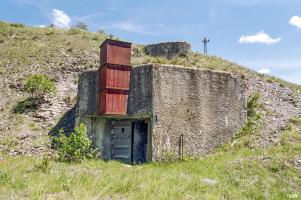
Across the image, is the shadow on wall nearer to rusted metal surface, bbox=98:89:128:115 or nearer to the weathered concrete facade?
the weathered concrete facade

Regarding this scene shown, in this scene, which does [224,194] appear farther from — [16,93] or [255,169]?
[16,93]

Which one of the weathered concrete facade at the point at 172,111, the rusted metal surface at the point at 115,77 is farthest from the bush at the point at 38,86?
the rusted metal surface at the point at 115,77

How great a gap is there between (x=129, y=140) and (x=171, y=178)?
6677 mm

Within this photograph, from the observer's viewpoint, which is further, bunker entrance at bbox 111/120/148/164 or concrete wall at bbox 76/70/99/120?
bunker entrance at bbox 111/120/148/164

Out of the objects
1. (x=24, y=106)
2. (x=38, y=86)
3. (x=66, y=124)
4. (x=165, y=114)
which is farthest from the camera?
(x=38, y=86)

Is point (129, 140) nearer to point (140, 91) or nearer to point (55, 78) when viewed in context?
point (140, 91)

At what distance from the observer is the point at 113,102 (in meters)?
16.9

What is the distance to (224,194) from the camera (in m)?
11.3

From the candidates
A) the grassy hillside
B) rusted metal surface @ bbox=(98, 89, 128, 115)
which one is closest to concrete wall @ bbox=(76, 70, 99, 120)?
rusted metal surface @ bbox=(98, 89, 128, 115)

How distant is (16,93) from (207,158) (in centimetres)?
1334

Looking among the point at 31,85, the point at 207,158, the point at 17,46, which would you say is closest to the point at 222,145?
the point at 207,158

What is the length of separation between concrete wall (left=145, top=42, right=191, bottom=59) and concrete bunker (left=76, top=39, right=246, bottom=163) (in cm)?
1010

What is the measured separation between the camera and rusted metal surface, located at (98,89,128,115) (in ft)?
55.1

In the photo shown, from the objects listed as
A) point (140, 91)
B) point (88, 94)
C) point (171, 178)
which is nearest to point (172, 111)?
point (140, 91)
